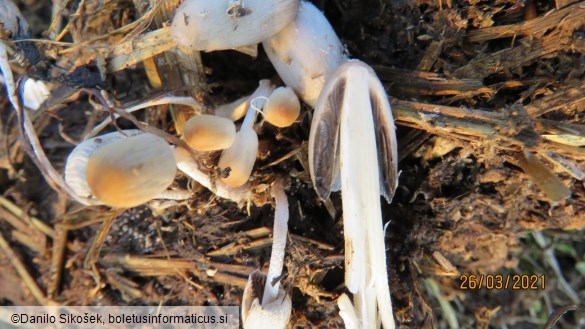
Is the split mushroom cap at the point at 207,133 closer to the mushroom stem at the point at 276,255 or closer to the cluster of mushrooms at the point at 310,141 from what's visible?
the cluster of mushrooms at the point at 310,141

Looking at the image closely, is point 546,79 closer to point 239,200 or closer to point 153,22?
point 239,200

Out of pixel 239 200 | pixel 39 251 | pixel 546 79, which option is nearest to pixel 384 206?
pixel 239 200

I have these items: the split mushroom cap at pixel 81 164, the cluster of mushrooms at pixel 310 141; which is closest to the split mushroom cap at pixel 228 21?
the cluster of mushrooms at pixel 310 141

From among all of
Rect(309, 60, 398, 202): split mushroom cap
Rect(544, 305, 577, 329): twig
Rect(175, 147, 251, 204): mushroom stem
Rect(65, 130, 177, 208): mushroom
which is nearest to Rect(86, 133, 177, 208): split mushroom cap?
Rect(65, 130, 177, 208): mushroom

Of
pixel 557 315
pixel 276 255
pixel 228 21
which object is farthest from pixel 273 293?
pixel 557 315

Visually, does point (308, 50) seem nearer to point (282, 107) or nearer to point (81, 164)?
point (282, 107)

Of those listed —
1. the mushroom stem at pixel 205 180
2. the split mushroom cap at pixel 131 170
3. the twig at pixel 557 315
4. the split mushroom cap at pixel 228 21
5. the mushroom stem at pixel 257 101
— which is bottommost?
the twig at pixel 557 315
